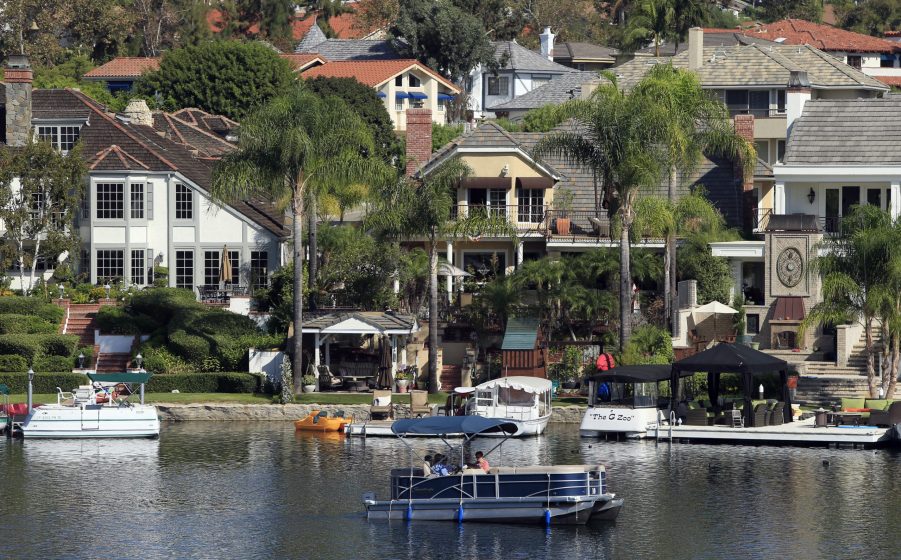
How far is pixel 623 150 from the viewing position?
228 ft

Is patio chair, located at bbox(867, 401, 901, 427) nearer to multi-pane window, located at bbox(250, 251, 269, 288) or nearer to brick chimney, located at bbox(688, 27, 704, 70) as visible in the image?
multi-pane window, located at bbox(250, 251, 269, 288)

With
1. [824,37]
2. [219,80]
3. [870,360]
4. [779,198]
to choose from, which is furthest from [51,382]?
[824,37]

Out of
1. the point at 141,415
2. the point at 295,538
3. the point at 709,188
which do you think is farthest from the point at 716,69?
the point at 295,538

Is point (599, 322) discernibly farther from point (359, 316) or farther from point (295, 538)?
point (295, 538)

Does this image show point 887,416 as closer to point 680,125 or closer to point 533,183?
point 680,125

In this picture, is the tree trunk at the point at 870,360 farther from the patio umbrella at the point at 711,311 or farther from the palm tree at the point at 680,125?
the palm tree at the point at 680,125

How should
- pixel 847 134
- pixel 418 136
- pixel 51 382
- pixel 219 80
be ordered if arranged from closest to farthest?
pixel 51 382
pixel 847 134
pixel 418 136
pixel 219 80

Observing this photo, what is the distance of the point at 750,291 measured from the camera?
79.8m

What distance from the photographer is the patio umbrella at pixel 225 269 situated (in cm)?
8206

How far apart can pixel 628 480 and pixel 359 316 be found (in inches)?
820

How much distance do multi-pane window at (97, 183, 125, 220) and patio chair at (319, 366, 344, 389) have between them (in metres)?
16.9

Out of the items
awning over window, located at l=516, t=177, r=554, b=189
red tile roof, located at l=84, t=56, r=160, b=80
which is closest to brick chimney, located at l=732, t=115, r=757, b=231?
awning over window, located at l=516, t=177, r=554, b=189

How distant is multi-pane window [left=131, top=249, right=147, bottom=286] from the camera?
83.1m

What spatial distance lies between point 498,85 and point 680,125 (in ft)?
248
